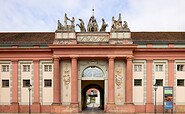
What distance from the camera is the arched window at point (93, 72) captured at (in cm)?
3098

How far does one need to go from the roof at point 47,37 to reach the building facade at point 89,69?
1.44 ft

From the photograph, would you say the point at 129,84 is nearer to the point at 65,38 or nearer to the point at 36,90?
the point at 65,38

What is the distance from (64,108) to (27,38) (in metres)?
11.8

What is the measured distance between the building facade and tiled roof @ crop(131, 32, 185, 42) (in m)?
2.03

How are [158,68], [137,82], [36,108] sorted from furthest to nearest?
[158,68]
[137,82]
[36,108]

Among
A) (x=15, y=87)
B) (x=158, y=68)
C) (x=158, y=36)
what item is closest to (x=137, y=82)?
(x=158, y=68)

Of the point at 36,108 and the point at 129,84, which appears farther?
the point at 36,108

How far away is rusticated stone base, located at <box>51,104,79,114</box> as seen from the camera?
29.0 meters

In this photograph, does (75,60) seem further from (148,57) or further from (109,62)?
(148,57)

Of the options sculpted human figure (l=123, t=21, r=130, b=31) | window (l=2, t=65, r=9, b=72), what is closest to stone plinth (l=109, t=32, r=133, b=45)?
sculpted human figure (l=123, t=21, r=130, b=31)

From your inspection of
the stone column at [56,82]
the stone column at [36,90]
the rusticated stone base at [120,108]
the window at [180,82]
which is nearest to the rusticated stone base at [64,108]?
the stone column at [56,82]

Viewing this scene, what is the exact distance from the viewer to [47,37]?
114 ft

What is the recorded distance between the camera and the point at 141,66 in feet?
101

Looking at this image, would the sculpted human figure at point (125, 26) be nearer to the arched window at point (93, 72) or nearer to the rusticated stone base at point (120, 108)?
the arched window at point (93, 72)
